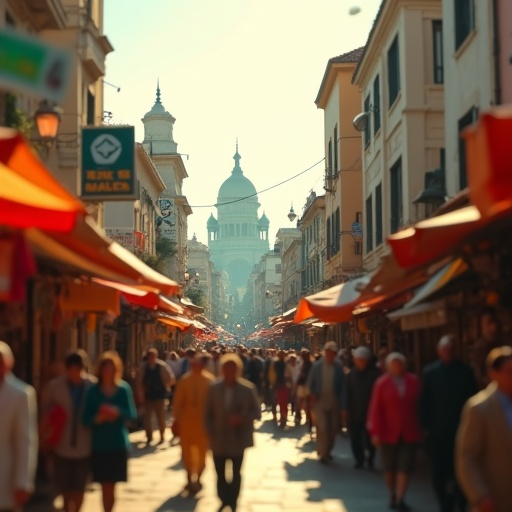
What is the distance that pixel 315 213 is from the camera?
6259cm

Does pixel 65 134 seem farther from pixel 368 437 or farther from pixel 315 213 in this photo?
pixel 315 213

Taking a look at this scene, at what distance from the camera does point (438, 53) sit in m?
28.1

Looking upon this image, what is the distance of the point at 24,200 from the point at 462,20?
50.9 ft

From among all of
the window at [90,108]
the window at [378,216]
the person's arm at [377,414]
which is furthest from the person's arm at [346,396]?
the window at [378,216]

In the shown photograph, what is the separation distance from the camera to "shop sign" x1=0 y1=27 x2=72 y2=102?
495cm

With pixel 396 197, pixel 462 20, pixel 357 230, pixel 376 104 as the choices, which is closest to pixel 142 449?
pixel 462 20

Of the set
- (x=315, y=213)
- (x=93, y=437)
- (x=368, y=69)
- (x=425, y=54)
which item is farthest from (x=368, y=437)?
(x=315, y=213)

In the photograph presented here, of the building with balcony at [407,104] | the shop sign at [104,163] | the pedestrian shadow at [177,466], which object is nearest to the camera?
the pedestrian shadow at [177,466]

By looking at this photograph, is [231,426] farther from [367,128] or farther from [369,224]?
[367,128]

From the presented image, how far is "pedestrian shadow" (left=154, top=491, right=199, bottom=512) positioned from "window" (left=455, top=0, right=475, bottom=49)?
11244mm

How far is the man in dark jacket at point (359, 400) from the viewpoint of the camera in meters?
16.2

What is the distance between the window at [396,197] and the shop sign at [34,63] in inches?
945

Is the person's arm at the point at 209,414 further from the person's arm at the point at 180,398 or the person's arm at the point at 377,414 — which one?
the person's arm at the point at 180,398

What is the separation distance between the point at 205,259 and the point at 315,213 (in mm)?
92382
